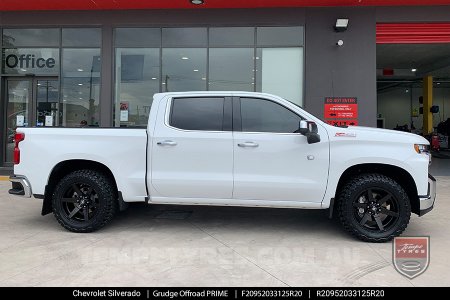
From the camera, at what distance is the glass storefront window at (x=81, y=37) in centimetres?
1134

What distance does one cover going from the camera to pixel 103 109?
442 inches

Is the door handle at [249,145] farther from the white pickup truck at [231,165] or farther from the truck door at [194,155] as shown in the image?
the truck door at [194,155]

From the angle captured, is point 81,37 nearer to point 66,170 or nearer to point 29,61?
point 29,61

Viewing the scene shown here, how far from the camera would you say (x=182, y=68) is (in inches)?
442

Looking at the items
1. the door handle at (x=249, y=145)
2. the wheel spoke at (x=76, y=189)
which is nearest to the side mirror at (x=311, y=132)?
the door handle at (x=249, y=145)

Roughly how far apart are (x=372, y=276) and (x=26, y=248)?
3.96 meters

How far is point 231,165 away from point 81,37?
8291 mm

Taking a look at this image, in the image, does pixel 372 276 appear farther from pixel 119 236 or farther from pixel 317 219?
pixel 119 236

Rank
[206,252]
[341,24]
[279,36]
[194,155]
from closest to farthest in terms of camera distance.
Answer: [206,252], [194,155], [341,24], [279,36]

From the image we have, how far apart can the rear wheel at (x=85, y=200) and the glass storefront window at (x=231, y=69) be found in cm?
624

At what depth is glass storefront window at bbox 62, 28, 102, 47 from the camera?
11336mm

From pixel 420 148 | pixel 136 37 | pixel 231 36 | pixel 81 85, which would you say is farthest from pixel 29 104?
pixel 420 148

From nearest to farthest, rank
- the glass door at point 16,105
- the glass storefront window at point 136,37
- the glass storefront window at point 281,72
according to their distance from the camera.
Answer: the glass storefront window at point 281,72
the glass storefront window at point 136,37
the glass door at point 16,105

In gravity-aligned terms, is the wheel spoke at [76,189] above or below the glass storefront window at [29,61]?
below
